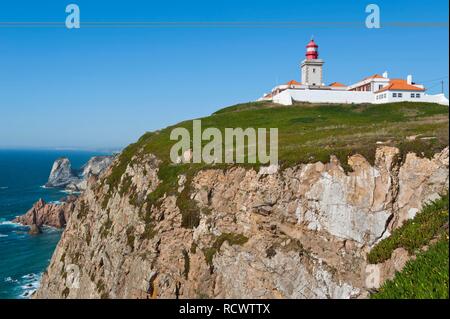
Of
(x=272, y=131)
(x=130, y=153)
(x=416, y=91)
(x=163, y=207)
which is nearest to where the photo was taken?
(x=163, y=207)

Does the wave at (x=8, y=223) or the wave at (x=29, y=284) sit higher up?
the wave at (x=8, y=223)

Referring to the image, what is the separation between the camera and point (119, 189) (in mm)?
47094

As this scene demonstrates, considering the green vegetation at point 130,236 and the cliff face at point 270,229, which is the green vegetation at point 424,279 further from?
the green vegetation at point 130,236

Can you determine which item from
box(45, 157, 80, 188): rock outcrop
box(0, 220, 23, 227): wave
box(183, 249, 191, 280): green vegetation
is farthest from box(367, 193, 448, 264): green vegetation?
box(45, 157, 80, 188): rock outcrop

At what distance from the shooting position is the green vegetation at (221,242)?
1174 inches

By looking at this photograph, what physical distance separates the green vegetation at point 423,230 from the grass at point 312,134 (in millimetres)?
7290

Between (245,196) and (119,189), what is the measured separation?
21.3m

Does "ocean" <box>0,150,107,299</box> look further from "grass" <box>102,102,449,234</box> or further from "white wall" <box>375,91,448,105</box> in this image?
"white wall" <box>375,91,448,105</box>

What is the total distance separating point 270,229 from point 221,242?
4.18 metres

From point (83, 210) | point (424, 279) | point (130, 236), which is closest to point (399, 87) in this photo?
point (130, 236)

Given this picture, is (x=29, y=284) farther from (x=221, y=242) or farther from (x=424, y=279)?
(x=424, y=279)

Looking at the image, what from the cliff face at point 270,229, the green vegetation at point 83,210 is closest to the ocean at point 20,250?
the green vegetation at point 83,210
